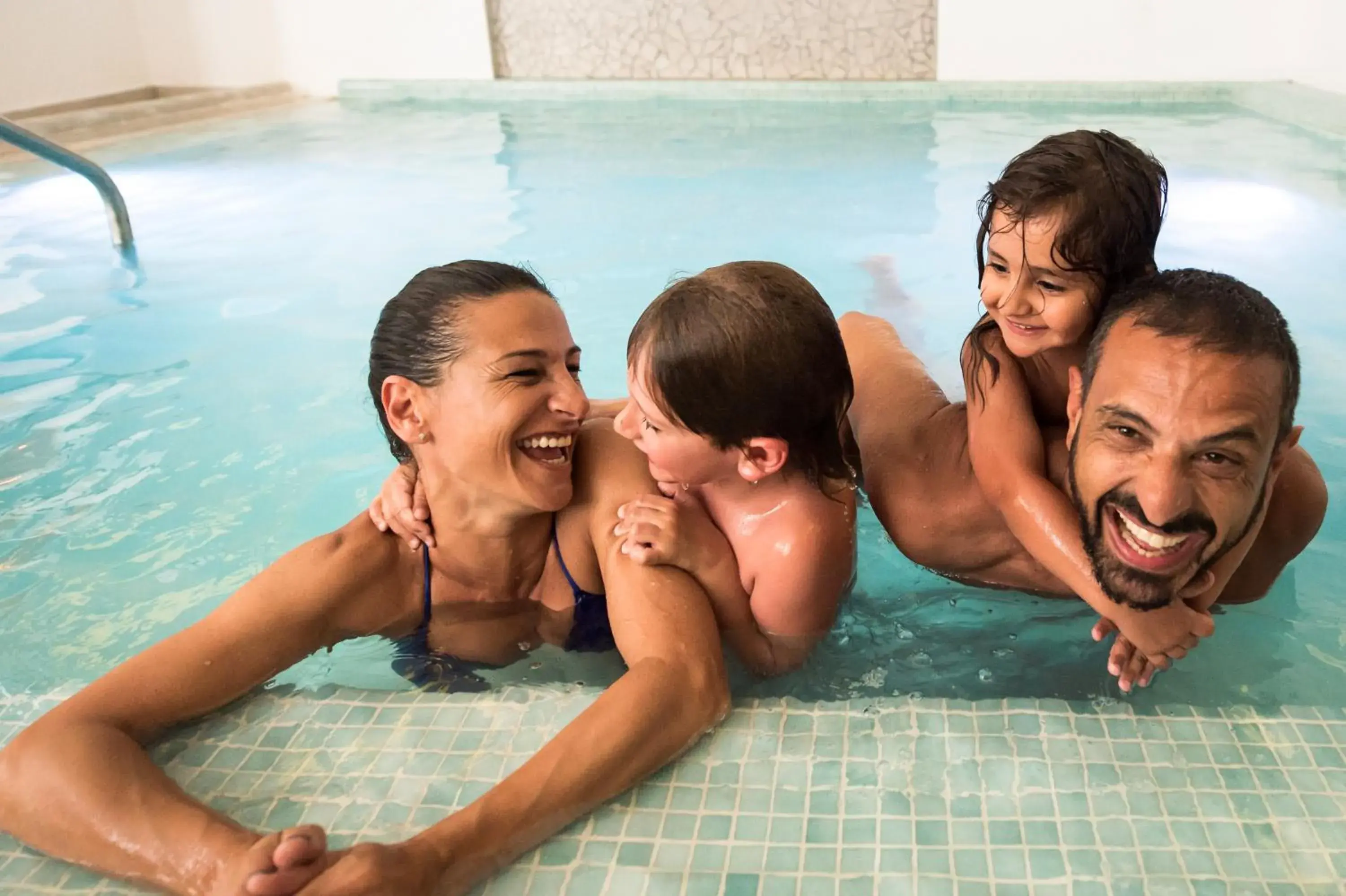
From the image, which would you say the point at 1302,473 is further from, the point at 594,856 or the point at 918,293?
the point at 918,293

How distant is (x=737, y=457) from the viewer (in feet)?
8.37

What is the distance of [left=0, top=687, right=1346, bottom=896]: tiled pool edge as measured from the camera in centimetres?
194

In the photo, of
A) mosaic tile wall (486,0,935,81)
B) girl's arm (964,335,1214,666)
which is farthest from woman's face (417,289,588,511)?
mosaic tile wall (486,0,935,81)

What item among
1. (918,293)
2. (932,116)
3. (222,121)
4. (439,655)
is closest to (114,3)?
(222,121)

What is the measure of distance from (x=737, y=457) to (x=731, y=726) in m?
0.58

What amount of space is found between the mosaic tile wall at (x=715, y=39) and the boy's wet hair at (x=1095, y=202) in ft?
32.0

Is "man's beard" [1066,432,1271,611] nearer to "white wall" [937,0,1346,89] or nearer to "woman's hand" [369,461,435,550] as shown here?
"woman's hand" [369,461,435,550]

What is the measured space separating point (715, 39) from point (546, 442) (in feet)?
35.9

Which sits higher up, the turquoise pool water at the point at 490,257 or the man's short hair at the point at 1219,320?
the man's short hair at the point at 1219,320

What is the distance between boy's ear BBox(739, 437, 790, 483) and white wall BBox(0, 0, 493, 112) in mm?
11847

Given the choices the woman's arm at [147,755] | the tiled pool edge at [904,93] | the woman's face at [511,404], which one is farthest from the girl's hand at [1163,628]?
the tiled pool edge at [904,93]

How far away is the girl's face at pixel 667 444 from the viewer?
251 centimetres

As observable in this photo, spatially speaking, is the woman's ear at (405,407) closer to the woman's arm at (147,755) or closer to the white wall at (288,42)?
the woman's arm at (147,755)

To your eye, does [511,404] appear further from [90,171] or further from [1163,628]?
[90,171]
